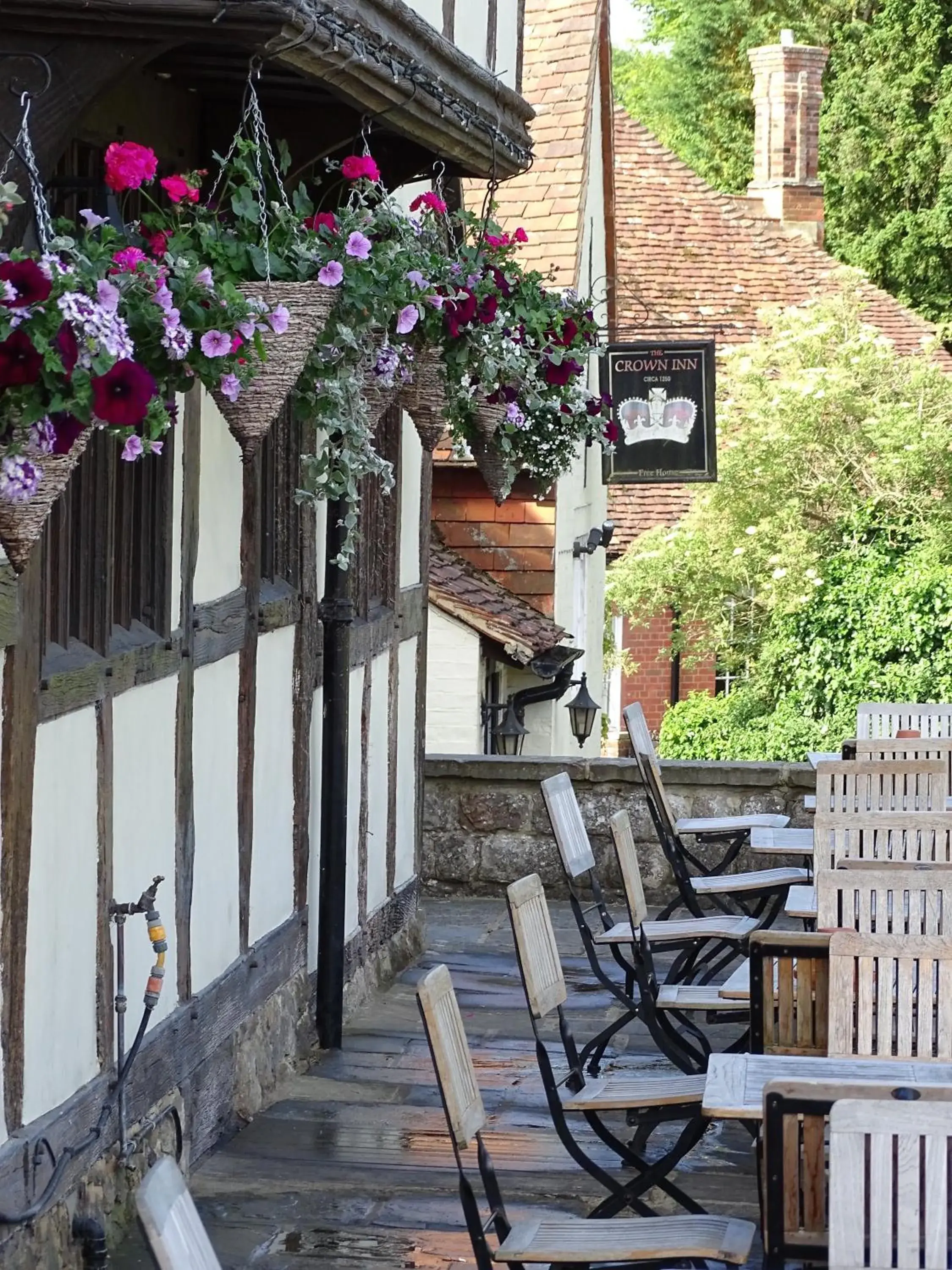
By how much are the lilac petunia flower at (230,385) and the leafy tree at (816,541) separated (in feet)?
47.5

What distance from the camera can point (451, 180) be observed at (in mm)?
8492

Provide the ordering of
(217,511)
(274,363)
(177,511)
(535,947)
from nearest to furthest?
(274,363), (535,947), (177,511), (217,511)

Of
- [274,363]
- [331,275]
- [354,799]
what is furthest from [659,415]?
[274,363]

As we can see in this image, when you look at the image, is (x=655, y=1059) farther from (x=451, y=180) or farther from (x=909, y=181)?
(x=909, y=181)

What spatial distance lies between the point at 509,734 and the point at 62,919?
10094mm

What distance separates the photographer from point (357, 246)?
15.4 feet

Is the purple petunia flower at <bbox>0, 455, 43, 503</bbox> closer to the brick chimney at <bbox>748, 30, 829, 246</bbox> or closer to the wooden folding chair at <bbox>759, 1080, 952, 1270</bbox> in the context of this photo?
the wooden folding chair at <bbox>759, 1080, 952, 1270</bbox>

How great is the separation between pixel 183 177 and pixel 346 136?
1425mm

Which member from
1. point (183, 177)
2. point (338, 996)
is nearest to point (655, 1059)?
point (338, 996)

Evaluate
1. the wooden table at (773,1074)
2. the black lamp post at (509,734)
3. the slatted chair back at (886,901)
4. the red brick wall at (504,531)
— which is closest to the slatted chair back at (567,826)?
the slatted chair back at (886,901)

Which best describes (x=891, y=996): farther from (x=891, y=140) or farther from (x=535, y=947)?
(x=891, y=140)

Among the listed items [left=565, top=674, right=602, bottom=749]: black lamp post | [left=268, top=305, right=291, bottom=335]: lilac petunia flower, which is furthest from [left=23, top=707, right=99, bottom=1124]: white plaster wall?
[left=565, top=674, right=602, bottom=749]: black lamp post

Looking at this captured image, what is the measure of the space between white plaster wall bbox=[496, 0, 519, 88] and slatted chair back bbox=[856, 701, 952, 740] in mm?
3728

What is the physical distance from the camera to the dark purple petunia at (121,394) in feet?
10.6
